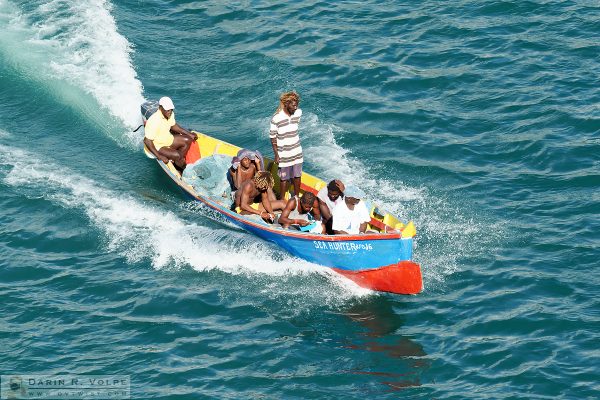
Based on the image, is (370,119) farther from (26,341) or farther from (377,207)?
(26,341)

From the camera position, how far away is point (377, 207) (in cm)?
1939

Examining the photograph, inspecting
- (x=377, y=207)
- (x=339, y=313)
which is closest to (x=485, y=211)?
(x=377, y=207)

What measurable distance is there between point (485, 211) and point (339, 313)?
14.9 feet

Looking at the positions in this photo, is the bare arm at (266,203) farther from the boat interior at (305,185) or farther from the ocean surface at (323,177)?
the boat interior at (305,185)

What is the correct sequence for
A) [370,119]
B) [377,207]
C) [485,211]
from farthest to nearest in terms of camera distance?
1. [370,119]
2. [485,211]
3. [377,207]

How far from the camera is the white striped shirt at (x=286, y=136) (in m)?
19.7

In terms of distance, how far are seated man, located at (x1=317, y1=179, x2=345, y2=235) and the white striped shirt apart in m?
1.24

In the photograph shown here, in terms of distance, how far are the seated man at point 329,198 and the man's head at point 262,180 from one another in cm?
139

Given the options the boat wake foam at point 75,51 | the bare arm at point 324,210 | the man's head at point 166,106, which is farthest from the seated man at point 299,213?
the boat wake foam at point 75,51

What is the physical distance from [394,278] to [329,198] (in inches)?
78.6

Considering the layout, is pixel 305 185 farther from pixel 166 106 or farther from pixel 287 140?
pixel 166 106

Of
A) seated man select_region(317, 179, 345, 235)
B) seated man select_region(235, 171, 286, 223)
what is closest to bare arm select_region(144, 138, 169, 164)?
seated man select_region(235, 171, 286, 223)

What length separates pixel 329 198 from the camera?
1897cm

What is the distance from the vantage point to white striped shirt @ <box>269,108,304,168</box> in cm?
1966
